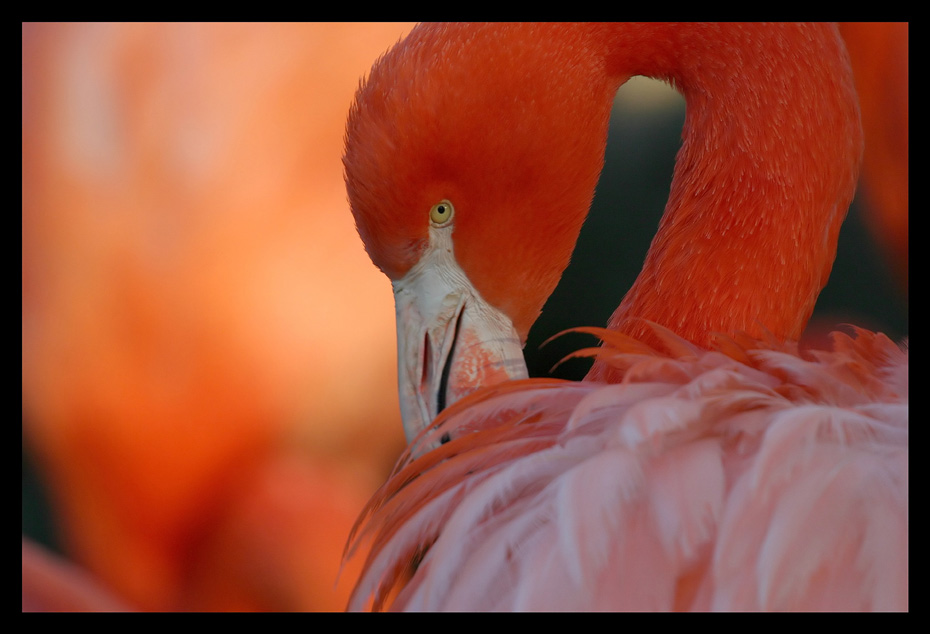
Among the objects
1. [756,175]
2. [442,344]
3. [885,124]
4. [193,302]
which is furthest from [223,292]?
[885,124]

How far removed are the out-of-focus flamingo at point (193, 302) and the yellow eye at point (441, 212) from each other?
26cm

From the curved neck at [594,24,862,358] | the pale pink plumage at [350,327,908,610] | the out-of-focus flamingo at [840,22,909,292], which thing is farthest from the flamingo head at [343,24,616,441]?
the out-of-focus flamingo at [840,22,909,292]

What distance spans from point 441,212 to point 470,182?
55 mm

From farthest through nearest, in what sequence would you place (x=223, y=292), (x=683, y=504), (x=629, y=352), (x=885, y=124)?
(x=223, y=292) → (x=885, y=124) → (x=629, y=352) → (x=683, y=504)

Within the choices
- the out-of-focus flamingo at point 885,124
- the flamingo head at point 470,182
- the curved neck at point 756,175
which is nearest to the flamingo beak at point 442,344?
the flamingo head at point 470,182

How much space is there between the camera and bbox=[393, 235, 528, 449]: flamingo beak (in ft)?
2.84

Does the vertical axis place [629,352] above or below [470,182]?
below

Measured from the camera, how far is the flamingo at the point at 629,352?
19.3 inches

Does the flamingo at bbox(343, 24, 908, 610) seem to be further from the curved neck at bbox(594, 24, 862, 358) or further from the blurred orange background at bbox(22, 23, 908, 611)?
the blurred orange background at bbox(22, 23, 908, 611)

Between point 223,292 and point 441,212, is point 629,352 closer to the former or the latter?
point 441,212

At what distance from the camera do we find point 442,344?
0.88 metres

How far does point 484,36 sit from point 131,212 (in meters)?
0.69
